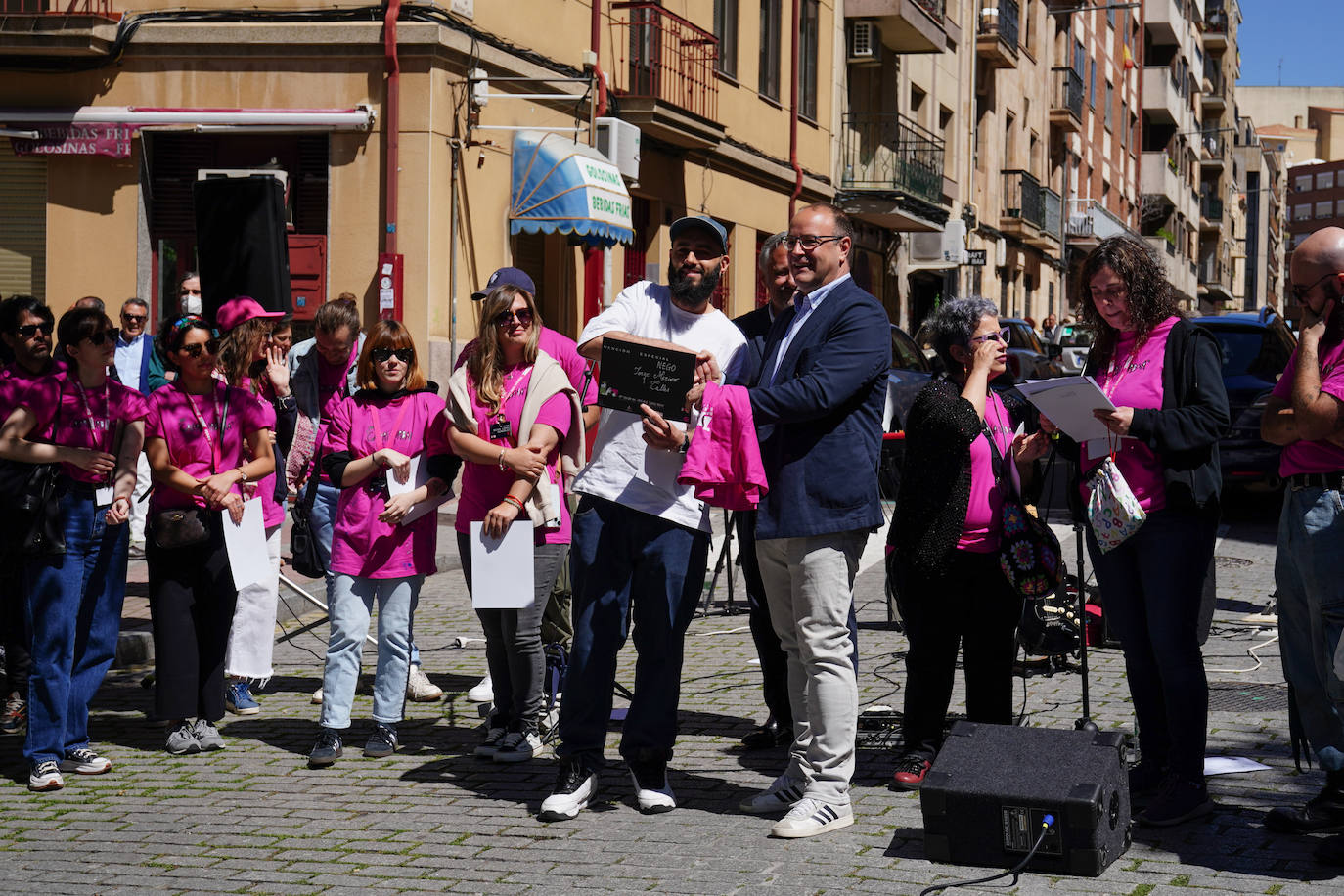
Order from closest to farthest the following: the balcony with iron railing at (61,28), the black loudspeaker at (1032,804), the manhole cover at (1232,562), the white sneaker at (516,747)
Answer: the black loudspeaker at (1032,804)
the white sneaker at (516,747)
the manhole cover at (1232,562)
the balcony with iron railing at (61,28)

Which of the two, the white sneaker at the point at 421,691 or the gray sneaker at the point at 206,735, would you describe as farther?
the white sneaker at the point at 421,691

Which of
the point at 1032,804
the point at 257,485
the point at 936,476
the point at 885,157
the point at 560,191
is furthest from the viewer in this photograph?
the point at 885,157

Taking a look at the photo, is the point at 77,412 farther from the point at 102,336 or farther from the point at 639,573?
the point at 639,573

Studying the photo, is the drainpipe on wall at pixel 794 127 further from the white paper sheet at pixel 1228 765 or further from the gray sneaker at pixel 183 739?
the white paper sheet at pixel 1228 765

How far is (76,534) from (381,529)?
46.8 inches

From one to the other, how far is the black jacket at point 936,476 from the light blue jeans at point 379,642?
7.03 feet

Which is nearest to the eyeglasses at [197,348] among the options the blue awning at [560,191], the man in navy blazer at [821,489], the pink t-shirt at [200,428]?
the pink t-shirt at [200,428]

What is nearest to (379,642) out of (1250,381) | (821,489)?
(821,489)

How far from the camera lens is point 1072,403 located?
5.40 metres

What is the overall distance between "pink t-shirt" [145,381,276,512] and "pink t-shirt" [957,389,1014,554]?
10.1 ft

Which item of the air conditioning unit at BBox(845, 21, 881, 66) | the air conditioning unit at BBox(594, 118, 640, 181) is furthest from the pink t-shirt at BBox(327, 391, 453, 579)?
the air conditioning unit at BBox(845, 21, 881, 66)

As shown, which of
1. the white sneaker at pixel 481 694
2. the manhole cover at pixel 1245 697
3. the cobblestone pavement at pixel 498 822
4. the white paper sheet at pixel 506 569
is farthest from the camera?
the white sneaker at pixel 481 694

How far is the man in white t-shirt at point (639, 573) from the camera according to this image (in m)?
5.60

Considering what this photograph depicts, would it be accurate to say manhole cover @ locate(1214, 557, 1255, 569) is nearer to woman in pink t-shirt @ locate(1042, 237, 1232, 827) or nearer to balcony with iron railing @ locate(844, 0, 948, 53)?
woman in pink t-shirt @ locate(1042, 237, 1232, 827)
